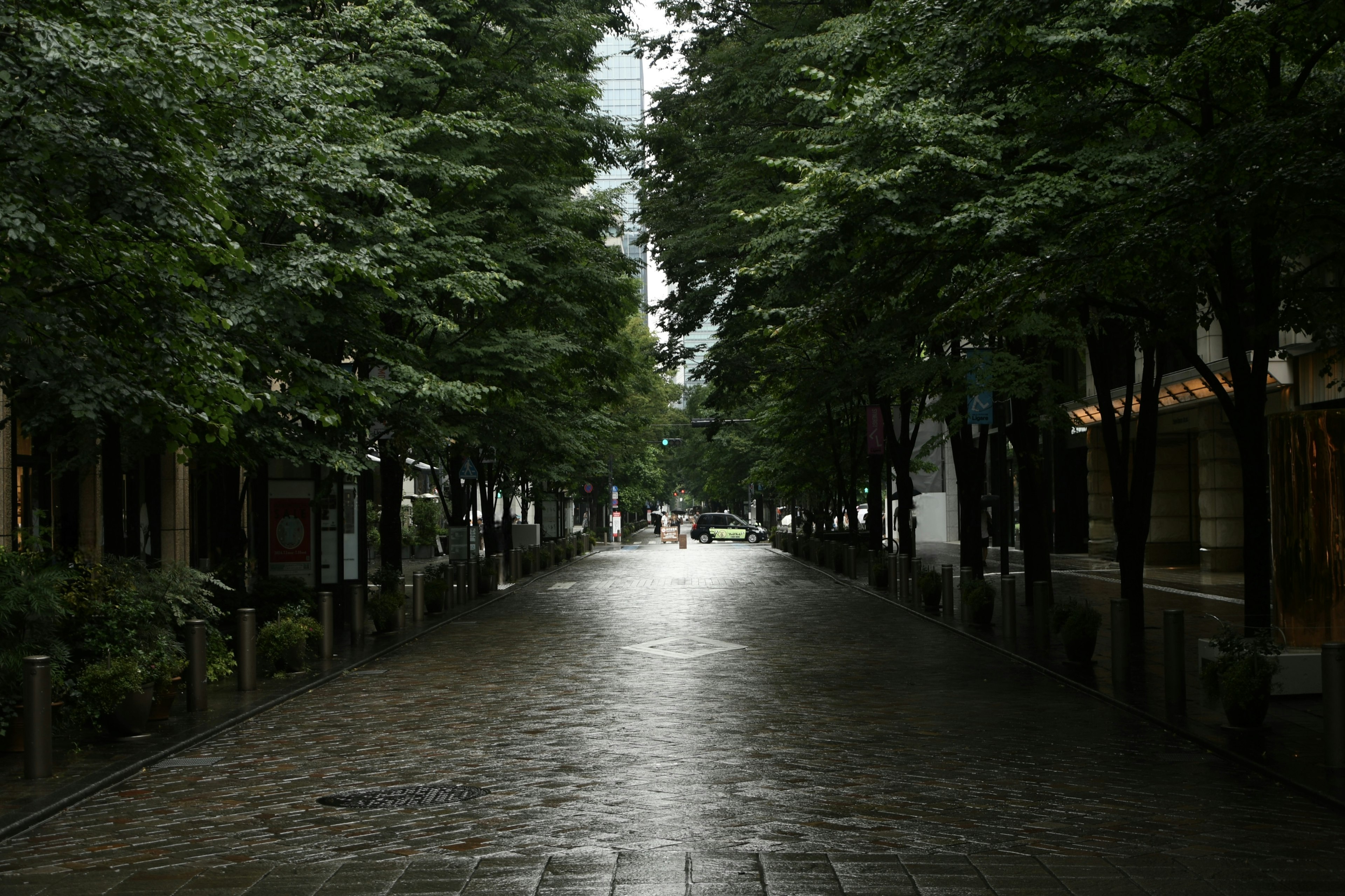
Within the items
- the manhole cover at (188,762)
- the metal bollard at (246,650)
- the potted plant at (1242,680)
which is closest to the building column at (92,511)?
the metal bollard at (246,650)

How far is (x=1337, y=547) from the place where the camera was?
42.0 ft

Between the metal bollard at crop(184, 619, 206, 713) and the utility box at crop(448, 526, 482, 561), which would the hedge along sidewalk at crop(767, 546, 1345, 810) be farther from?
the utility box at crop(448, 526, 482, 561)

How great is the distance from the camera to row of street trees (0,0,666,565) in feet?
32.0

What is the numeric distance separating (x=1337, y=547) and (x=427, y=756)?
27.7ft

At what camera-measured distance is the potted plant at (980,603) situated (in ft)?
68.2

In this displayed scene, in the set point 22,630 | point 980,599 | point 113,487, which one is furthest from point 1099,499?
point 22,630

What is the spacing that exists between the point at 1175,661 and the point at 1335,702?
117 inches

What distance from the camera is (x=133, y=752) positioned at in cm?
1065

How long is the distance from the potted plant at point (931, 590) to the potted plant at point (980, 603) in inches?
111

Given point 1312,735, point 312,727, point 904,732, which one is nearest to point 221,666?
point 312,727

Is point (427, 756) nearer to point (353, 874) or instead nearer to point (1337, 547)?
point (353, 874)

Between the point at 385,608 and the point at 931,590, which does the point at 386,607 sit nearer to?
the point at 385,608

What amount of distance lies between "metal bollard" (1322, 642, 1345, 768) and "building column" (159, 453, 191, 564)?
1788 centimetres

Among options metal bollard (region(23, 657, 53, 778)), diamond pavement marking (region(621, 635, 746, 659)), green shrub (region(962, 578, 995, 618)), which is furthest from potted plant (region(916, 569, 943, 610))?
metal bollard (region(23, 657, 53, 778))
